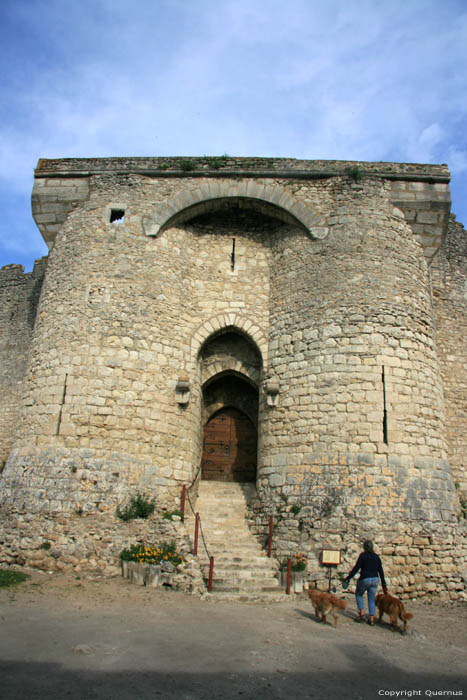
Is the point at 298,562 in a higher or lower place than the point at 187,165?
lower

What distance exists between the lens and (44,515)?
376 inches

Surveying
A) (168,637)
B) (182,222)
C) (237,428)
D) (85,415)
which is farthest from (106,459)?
(182,222)

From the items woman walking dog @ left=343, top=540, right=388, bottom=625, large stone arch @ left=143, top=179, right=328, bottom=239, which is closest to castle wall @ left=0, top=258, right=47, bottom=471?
large stone arch @ left=143, top=179, right=328, bottom=239

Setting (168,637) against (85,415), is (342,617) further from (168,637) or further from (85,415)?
(85,415)

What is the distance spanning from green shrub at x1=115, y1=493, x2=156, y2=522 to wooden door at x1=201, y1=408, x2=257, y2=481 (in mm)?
2603

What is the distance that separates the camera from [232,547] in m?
9.88

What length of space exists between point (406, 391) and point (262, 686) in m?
6.75

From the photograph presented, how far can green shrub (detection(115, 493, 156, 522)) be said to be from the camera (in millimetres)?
9586

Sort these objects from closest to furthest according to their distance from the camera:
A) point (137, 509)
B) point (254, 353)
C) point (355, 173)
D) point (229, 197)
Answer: point (137, 509)
point (355, 173)
point (229, 197)
point (254, 353)

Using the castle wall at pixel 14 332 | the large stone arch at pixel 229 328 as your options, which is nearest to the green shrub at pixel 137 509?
the large stone arch at pixel 229 328

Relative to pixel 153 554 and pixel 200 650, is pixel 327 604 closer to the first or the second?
pixel 200 650

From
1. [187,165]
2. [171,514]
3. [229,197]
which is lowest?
[171,514]

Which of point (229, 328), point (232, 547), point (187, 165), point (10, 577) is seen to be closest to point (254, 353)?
point (229, 328)

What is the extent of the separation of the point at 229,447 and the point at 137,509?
11.0 feet
